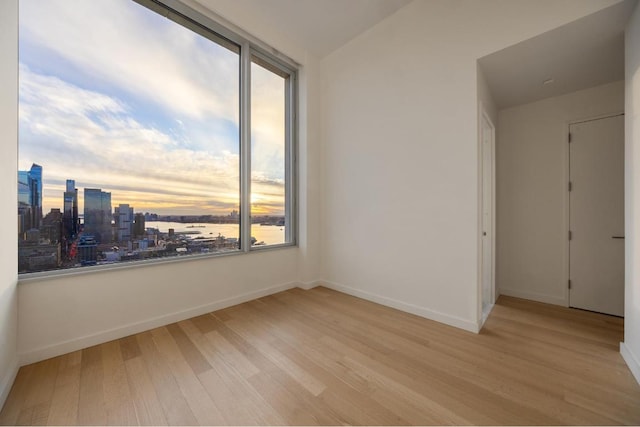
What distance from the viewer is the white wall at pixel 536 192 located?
2.98m

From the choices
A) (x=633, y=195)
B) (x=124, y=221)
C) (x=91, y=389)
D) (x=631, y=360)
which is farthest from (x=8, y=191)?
(x=631, y=360)

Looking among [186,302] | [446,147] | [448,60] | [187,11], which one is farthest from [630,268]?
[187,11]

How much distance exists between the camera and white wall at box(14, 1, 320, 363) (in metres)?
1.87

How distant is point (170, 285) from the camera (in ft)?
8.18

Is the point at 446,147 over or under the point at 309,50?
under

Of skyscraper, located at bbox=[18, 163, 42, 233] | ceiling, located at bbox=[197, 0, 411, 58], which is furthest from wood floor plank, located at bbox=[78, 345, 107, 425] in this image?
ceiling, located at bbox=[197, 0, 411, 58]

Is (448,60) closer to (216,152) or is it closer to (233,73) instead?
(233,73)

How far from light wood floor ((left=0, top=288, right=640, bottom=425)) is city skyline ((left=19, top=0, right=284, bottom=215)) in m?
1.34

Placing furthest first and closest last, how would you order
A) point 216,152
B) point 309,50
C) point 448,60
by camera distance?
point 309,50 < point 216,152 < point 448,60

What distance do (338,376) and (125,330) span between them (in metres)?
1.94

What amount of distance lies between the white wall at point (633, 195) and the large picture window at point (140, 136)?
3397mm

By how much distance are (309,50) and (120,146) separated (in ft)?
9.13

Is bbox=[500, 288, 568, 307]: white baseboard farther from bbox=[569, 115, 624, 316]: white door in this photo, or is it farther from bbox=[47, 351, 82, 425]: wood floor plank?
bbox=[47, 351, 82, 425]: wood floor plank

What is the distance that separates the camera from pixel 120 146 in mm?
2309
